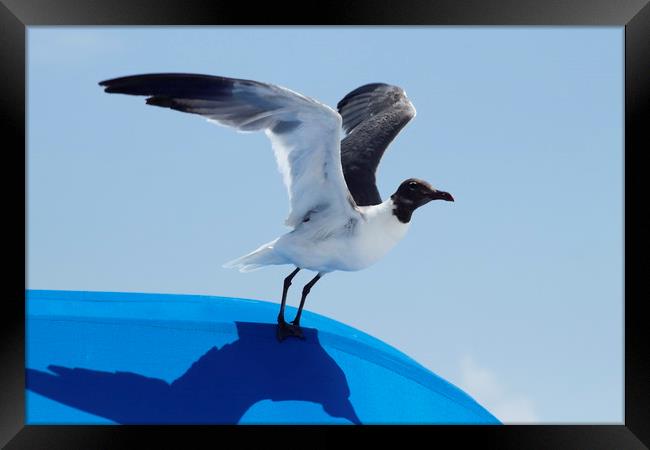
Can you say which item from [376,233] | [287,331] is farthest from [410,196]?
[287,331]

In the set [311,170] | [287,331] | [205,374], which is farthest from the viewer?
[287,331]

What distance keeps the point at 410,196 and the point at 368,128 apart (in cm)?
93

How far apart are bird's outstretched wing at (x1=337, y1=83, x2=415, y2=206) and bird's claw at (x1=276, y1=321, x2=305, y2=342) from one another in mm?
725

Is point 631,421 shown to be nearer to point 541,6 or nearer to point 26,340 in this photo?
point 541,6

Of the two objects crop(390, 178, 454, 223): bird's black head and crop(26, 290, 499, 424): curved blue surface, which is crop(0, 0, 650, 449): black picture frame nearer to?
crop(26, 290, 499, 424): curved blue surface

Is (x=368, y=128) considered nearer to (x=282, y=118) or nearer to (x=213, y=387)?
(x=282, y=118)

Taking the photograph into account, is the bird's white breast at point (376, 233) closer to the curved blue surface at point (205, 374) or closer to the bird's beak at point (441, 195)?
the bird's beak at point (441, 195)

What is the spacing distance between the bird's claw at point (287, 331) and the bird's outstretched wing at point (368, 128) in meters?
0.72

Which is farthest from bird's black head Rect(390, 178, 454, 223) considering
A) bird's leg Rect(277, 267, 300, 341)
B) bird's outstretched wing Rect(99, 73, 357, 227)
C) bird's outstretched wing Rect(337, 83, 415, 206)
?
bird's leg Rect(277, 267, 300, 341)

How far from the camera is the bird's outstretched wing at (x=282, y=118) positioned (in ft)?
10.8

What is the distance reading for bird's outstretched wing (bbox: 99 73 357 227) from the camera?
10.8 ft

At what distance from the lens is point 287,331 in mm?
4172

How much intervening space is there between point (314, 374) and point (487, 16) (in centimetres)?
190

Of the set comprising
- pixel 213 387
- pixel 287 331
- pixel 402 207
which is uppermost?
pixel 402 207
